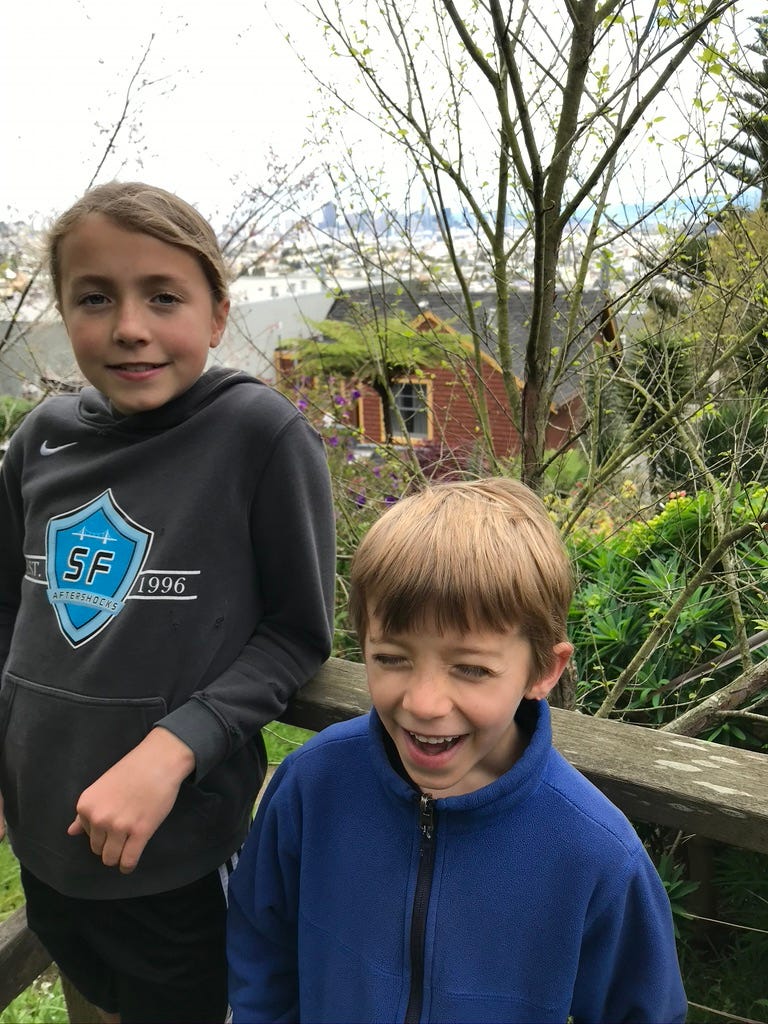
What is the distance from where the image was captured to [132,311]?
1.24 metres

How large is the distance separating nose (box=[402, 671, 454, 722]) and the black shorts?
1.93 feet

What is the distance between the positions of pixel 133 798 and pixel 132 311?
711 mm

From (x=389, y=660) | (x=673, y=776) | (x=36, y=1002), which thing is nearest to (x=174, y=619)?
(x=389, y=660)

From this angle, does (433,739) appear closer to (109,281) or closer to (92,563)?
(92,563)

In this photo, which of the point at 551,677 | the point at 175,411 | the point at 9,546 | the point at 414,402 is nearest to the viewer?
the point at 551,677

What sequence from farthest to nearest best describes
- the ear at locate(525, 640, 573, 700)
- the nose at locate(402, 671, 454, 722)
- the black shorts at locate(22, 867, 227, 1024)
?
the black shorts at locate(22, 867, 227, 1024)
the ear at locate(525, 640, 573, 700)
the nose at locate(402, 671, 454, 722)

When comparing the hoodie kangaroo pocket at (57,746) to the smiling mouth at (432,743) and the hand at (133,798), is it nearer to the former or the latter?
the hand at (133,798)

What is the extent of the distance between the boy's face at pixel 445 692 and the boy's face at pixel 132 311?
0.55 meters

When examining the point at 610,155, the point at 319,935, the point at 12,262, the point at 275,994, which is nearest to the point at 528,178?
the point at 610,155

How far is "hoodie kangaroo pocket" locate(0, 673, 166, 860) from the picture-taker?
4.00ft

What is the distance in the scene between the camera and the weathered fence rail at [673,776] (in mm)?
1046

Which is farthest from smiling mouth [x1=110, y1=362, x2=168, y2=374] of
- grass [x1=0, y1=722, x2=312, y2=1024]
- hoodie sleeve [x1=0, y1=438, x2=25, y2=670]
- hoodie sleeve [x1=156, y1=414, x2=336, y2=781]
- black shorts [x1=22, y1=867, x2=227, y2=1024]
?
grass [x1=0, y1=722, x2=312, y2=1024]

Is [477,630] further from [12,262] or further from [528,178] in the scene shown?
[12,262]

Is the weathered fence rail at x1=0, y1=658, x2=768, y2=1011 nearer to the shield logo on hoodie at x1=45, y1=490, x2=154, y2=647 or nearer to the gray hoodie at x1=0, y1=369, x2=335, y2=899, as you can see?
the gray hoodie at x1=0, y1=369, x2=335, y2=899
